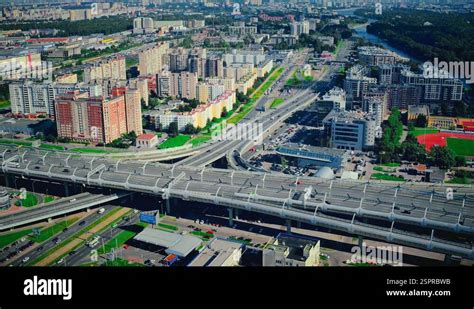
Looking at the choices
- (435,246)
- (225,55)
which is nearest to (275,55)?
(225,55)

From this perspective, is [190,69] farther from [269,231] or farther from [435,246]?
[435,246]

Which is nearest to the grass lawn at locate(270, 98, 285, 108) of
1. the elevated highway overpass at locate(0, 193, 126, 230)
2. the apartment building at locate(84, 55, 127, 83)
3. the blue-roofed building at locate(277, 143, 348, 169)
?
the blue-roofed building at locate(277, 143, 348, 169)

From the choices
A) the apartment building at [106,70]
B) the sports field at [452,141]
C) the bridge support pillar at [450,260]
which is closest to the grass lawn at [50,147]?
the apartment building at [106,70]

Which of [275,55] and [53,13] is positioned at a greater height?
[53,13]

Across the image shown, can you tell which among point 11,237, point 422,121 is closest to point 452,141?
point 422,121

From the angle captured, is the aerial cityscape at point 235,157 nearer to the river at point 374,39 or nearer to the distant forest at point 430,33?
the distant forest at point 430,33

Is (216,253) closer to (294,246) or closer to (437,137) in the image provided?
(294,246)
